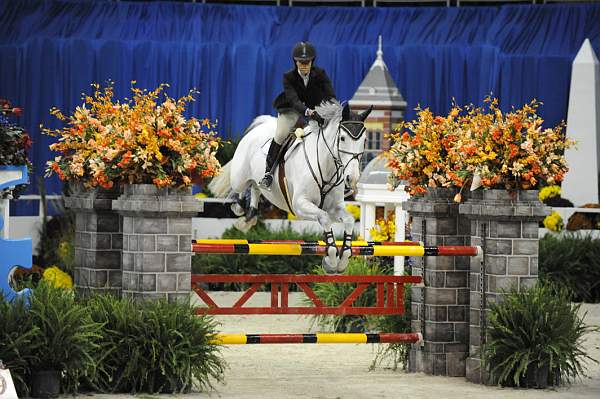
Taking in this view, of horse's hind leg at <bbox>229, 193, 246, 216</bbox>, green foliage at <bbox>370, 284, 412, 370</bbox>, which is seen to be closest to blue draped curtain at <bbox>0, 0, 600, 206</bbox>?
green foliage at <bbox>370, 284, 412, 370</bbox>

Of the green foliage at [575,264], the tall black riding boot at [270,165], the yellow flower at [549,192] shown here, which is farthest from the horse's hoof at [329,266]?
the yellow flower at [549,192]

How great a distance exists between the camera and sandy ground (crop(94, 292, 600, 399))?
26.0 ft

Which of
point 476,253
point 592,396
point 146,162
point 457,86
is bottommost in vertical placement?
point 592,396

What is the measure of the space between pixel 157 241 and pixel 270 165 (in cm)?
95

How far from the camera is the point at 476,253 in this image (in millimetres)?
8492

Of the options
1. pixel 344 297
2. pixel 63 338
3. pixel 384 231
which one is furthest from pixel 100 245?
pixel 384 231

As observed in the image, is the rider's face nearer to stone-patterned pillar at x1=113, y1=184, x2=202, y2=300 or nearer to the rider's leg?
the rider's leg

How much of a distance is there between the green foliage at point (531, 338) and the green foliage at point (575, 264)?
5.58m

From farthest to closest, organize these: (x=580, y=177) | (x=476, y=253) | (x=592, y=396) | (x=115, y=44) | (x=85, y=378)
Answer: (x=115, y=44) < (x=580, y=177) < (x=476, y=253) < (x=592, y=396) < (x=85, y=378)

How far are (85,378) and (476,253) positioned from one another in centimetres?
284

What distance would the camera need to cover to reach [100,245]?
8.35 meters

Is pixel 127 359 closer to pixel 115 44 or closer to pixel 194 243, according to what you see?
pixel 194 243

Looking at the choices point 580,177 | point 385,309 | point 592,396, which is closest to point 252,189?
point 385,309

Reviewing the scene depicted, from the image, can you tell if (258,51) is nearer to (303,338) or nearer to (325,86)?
(325,86)
